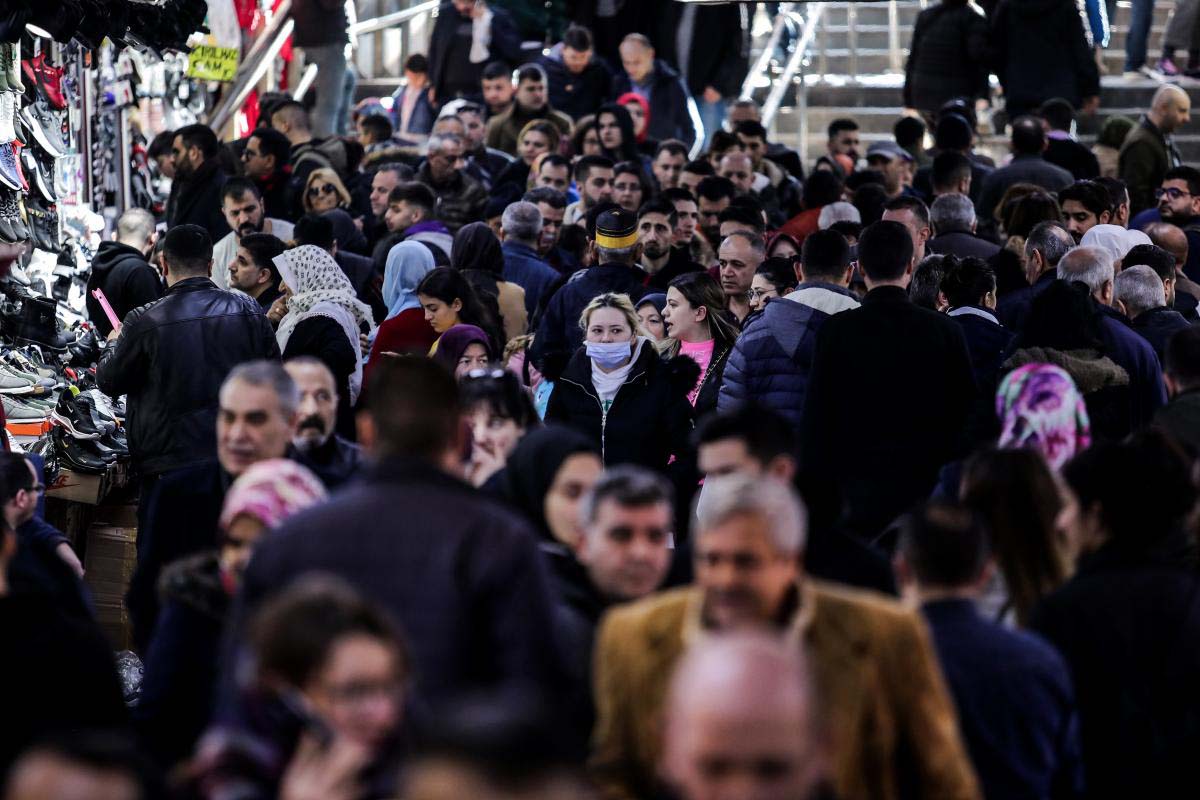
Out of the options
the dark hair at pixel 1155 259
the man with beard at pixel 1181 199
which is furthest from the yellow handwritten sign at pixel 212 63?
the dark hair at pixel 1155 259

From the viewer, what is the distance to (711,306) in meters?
8.79

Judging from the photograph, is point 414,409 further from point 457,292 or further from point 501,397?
point 457,292

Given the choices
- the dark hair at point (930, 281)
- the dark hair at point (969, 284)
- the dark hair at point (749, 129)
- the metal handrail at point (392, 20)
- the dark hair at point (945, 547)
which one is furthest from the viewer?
the metal handrail at point (392, 20)

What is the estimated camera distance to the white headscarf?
358 inches

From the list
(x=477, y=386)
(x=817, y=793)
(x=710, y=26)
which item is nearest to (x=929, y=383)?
(x=477, y=386)

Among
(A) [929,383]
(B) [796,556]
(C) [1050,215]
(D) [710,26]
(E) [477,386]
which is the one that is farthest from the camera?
(D) [710,26]

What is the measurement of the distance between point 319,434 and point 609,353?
202 centimetres

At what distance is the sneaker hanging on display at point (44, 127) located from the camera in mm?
10398

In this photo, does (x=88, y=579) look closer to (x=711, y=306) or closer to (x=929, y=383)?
(x=711, y=306)

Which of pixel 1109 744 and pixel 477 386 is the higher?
pixel 477 386

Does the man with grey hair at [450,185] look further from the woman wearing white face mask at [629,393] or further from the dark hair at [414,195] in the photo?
the woman wearing white face mask at [629,393]

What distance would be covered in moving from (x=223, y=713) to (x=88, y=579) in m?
5.49

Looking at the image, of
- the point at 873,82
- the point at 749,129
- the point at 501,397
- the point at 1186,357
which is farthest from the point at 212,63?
the point at 1186,357

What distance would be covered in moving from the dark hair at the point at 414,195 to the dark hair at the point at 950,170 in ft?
8.94
